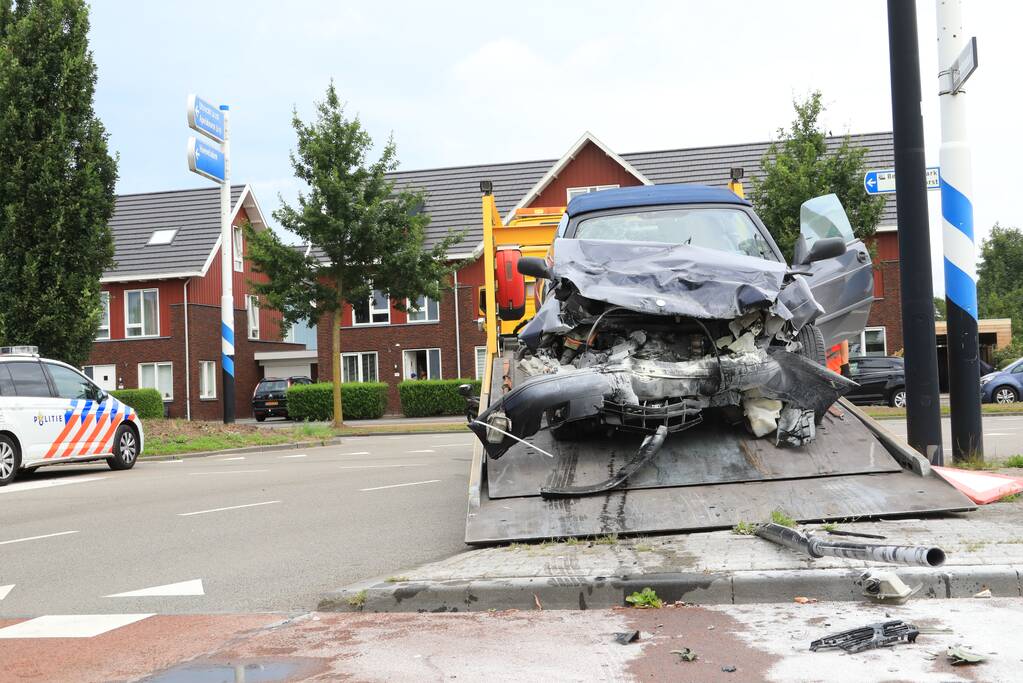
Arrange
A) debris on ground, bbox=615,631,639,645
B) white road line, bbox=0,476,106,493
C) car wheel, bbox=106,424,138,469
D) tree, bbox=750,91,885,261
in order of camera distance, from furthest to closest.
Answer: tree, bbox=750,91,885,261 → car wheel, bbox=106,424,138,469 → white road line, bbox=0,476,106,493 → debris on ground, bbox=615,631,639,645

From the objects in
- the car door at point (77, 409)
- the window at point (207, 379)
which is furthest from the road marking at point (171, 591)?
the window at point (207, 379)

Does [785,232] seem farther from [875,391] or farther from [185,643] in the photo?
[185,643]

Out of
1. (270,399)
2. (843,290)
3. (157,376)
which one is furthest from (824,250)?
(157,376)

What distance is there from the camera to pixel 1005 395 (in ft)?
96.1

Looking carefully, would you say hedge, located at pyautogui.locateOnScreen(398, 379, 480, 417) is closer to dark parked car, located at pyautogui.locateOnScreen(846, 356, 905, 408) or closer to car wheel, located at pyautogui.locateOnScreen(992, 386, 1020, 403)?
dark parked car, located at pyautogui.locateOnScreen(846, 356, 905, 408)

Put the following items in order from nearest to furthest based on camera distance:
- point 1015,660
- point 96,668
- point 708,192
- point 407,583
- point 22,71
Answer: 1. point 1015,660
2. point 96,668
3. point 407,583
4. point 708,192
5. point 22,71

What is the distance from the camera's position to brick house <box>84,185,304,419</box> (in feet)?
139

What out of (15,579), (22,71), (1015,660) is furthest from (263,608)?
(22,71)

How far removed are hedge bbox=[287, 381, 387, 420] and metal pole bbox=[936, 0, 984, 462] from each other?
29386 millimetres

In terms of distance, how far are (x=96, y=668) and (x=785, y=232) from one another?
24.4 meters

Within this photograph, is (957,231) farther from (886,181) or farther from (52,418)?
(52,418)

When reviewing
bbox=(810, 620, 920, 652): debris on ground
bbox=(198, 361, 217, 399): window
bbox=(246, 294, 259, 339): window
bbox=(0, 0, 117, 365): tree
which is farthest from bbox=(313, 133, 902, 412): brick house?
bbox=(810, 620, 920, 652): debris on ground

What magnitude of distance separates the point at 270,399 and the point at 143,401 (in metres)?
5.32

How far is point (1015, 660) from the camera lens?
378 cm
